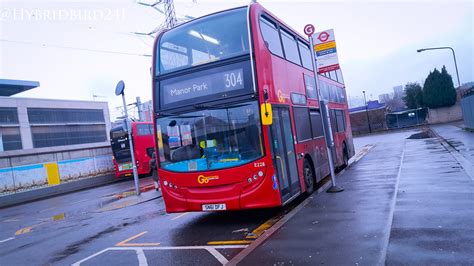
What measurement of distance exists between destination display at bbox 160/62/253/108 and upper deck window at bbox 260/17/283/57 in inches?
41.3

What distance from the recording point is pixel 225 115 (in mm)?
7156

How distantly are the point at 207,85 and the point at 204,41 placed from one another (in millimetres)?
1044

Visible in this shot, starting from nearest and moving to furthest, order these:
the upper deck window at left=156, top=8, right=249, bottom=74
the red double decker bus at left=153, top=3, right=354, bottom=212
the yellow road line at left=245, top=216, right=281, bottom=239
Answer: the yellow road line at left=245, top=216, right=281, bottom=239, the red double decker bus at left=153, top=3, right=354, bottom=212, the upper deck window at left=156, top=8, right=249, bottom=74

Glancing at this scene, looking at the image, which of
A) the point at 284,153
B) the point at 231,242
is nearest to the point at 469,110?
the point at 284,153

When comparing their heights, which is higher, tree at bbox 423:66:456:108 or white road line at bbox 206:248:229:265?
tree at bbox 423:66:456:108

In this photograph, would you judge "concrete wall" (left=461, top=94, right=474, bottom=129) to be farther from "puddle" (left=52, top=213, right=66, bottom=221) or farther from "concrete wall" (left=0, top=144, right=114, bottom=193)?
"concrete wall" (left=0, top=144, right=114, bottom=193)

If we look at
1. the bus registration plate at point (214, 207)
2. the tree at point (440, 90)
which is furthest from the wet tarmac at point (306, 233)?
the tree at point (440, 90)

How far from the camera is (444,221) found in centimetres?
574

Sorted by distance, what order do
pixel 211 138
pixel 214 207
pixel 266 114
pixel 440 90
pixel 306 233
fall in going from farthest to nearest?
pixel 440 90 → pixel 211 138 → pixel 214 207 → pixel 266 114 → pixel 306 233

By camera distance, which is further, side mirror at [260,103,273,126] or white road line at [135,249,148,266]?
side mirror at [260,103,273,126]

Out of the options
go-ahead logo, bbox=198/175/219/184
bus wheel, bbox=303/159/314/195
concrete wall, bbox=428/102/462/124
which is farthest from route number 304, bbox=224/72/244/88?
concrete wall, bbox=428/102/462/124

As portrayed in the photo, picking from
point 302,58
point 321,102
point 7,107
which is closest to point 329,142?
point 321,102

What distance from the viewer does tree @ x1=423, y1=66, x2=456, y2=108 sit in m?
46.8

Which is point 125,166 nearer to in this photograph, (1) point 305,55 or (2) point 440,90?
(1) point 305,55
